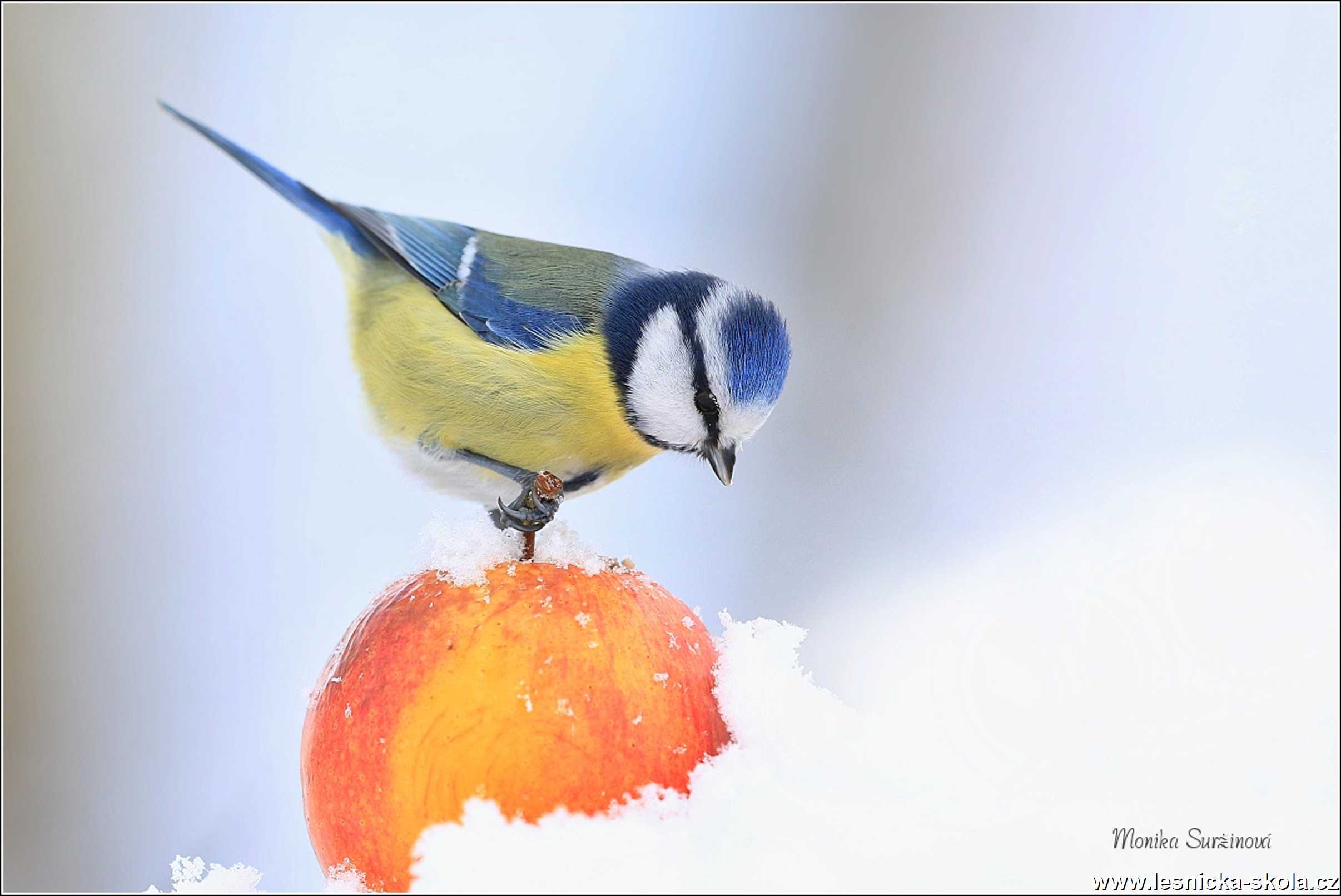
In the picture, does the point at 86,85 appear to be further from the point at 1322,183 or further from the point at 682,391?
the point at 1322,183

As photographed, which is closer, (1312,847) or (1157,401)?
(1312,847)

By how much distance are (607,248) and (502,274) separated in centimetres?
24

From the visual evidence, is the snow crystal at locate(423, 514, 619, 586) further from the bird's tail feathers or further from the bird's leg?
the bird's tail feathers

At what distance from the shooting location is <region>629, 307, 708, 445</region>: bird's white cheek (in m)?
0.94

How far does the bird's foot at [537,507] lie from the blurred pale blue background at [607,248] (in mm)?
484

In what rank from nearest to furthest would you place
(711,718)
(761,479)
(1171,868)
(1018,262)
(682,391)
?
(1171,868) → (711,718) → (682,391) → (761,479) → (1018,262)

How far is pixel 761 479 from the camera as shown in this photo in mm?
1301

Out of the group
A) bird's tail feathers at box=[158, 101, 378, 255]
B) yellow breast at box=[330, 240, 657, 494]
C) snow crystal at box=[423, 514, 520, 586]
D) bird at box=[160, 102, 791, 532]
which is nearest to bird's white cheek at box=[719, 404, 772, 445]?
bird at box=[160, 102, 791, 532]

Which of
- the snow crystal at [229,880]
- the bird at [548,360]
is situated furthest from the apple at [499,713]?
the bird at [548,360]

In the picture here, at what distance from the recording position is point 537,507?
687 mm

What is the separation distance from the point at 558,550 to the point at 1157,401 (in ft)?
3.50

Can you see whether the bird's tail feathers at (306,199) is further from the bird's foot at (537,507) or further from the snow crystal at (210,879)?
the snow crystal at (210,879)

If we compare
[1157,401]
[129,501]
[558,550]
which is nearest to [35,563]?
[129,501]

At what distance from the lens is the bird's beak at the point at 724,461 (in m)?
0.91
